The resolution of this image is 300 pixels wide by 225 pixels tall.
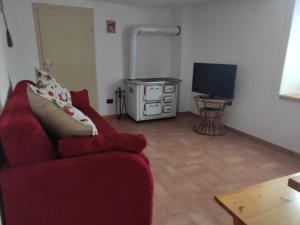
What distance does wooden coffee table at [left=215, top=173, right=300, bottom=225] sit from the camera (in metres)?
1.10

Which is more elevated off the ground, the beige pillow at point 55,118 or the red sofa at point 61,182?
the beige pillow at point 55,118

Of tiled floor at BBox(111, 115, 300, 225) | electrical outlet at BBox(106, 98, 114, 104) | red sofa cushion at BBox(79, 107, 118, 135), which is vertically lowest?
tiled floor at BBox(111, 115, 300, 225)

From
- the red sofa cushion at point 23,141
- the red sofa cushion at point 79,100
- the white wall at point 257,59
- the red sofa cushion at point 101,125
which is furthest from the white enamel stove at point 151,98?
the red sofa cushion at point 23,141

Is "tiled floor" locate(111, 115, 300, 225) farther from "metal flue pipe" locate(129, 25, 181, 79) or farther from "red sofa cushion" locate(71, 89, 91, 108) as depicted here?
"metal flue pipe" locate(129, 25, 181, 79)

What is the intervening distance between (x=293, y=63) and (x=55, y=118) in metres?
3.00

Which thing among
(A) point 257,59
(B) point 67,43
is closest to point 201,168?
(A) point 257,59

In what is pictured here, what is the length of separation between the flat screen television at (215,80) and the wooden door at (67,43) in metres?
1.87

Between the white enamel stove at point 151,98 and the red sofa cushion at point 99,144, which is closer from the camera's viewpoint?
the red sofa cushion at point 99,144

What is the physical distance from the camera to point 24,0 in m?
3.27

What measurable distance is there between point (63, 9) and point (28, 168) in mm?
3225

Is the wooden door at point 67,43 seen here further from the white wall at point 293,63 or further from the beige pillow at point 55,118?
the white wall at point 293,63

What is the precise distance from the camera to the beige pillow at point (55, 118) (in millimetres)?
1221

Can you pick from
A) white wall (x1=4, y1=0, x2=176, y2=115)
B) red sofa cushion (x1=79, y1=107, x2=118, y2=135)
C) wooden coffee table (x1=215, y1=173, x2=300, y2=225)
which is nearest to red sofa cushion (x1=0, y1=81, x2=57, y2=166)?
red sofa cushion (x1=79, y1=107, x2=118, y2=135)

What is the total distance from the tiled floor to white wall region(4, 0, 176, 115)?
119 centimetres
